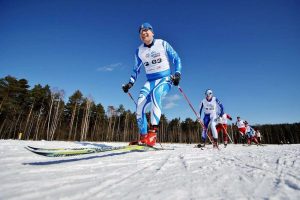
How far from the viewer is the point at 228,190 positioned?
3.91 ft

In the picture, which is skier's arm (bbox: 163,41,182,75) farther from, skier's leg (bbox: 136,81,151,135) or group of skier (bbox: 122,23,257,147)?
skier's leg (bbox: 136,81,151,135)

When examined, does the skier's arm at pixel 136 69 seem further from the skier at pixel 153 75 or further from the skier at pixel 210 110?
the skier at pixel 210 110

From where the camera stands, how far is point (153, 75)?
5449 millimetres

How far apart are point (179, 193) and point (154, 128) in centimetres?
368

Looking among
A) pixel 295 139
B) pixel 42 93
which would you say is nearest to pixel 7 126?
pixel 42 93

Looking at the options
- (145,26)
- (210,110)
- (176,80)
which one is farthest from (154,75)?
(210,110)

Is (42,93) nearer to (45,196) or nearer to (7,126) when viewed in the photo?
(7,126)

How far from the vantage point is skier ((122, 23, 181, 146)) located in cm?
511

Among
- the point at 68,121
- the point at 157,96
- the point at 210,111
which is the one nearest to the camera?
the point at 157,96

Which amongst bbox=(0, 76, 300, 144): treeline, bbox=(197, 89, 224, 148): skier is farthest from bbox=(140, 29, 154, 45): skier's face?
bbox=(0, 76, 300, 144): treeline

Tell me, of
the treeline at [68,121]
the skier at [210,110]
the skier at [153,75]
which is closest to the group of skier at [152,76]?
the skier at [153,75]

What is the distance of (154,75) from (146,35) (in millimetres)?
1218

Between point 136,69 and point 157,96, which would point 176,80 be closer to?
point 157,96

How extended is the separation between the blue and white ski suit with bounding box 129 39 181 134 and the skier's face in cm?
14
